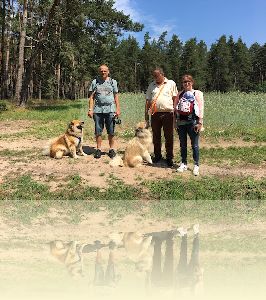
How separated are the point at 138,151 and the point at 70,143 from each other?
1.81 meters

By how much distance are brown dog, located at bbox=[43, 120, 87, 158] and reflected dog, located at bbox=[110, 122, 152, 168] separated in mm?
1358

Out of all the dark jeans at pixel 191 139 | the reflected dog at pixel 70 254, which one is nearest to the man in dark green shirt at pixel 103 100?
the dark jeans at pixel 191 139

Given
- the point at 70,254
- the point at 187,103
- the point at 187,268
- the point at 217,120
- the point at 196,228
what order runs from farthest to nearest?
the point at 217,120, the point at 187,103, the point at 196,228, the point at 70,254, the point at 187,268

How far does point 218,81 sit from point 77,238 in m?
94.2

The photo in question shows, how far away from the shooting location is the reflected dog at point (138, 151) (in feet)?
30.3

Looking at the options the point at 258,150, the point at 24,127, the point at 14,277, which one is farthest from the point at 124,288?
the point at 24,127

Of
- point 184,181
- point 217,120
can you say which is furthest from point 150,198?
point 217,120

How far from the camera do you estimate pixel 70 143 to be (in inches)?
400

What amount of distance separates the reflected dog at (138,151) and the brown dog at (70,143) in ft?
4.46

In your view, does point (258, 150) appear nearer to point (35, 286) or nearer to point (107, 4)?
point (35, 286)

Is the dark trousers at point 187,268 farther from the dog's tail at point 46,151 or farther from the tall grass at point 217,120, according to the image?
the tall grass at point 217,120

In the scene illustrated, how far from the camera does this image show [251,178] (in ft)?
27.8

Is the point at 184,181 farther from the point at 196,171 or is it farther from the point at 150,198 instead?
the point at 150,198

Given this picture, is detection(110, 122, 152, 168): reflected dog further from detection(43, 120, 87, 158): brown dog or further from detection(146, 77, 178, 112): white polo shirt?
detection(43, 120, 87, 158): brown dog
